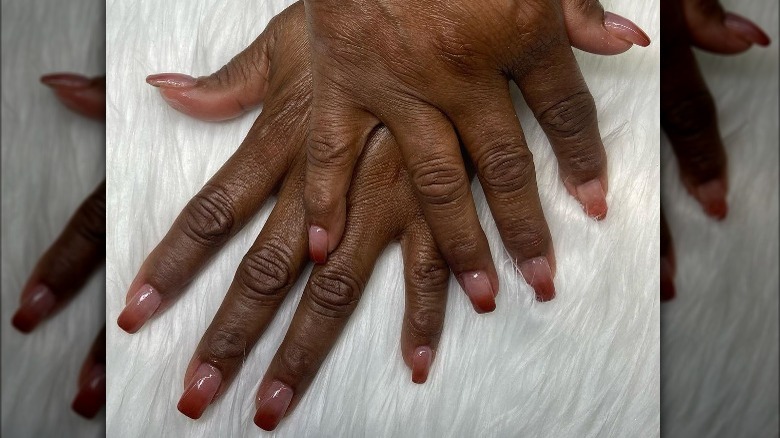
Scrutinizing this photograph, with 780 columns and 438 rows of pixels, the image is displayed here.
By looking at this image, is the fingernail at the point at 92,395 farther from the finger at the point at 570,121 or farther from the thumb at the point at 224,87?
the finger at the point at 570,121

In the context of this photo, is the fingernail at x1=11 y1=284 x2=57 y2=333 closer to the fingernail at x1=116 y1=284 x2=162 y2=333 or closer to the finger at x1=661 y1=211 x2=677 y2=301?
the fingernail at x1=116 y1=284 x2=162 y2=333

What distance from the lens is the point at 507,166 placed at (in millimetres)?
461

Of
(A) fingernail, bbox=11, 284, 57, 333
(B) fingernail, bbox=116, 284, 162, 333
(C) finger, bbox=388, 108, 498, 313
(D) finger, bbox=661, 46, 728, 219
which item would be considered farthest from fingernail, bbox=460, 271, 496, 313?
(A) fingernail, bbox=11, 284, 57, 333

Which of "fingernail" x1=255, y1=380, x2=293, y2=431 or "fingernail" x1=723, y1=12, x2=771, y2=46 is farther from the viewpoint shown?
"fingernail" x1=723, y1=12, x2=771, y2=46

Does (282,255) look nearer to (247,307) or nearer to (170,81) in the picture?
(247,307)

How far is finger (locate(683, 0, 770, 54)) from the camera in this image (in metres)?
0.65

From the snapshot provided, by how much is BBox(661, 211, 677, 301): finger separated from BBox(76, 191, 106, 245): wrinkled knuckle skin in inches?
21.9

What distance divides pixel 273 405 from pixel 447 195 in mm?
183

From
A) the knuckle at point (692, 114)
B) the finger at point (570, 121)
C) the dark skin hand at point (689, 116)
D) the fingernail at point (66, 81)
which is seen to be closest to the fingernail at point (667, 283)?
the dark skin hand at point (689, 116)

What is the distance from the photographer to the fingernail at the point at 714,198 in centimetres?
70

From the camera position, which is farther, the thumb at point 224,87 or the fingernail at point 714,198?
the fingernail at point 714,198

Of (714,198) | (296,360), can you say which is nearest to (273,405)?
(296,360)

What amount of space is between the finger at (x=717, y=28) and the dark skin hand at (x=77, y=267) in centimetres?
57

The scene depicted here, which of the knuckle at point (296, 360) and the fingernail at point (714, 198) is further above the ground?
the knuckle at point (296, 360)
